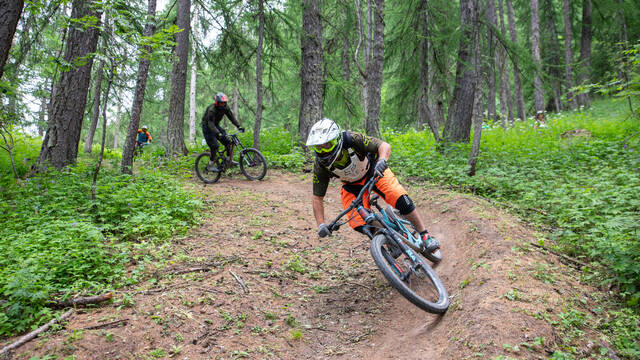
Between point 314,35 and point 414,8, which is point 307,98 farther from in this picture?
point 414,8

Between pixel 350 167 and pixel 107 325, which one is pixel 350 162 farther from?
pixel 107 325

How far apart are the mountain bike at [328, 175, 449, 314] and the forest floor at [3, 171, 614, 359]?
0.78ft

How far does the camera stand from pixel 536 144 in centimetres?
973

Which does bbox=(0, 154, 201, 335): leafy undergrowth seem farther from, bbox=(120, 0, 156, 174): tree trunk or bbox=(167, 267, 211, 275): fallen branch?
bbox=(120, 0, 156, 174): tree trunk

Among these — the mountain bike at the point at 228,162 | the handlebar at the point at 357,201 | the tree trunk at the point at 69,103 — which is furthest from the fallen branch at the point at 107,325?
the mountain bike at the point at 228,162

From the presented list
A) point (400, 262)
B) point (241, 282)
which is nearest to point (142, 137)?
point (241, 282)

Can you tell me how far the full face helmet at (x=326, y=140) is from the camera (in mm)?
4246

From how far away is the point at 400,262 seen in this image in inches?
168

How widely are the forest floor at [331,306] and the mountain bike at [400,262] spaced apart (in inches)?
9.3

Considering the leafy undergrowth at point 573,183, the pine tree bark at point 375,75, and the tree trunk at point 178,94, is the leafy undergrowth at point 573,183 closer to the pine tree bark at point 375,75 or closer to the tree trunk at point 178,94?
Answer: the pine tree bark at point 375,75

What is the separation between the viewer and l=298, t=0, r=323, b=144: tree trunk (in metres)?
11.8

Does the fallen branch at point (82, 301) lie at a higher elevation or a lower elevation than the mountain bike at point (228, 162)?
lower

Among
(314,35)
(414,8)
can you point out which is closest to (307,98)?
(314,35)

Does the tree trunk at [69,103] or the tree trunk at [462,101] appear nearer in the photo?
the tree trunk at [69,103]
